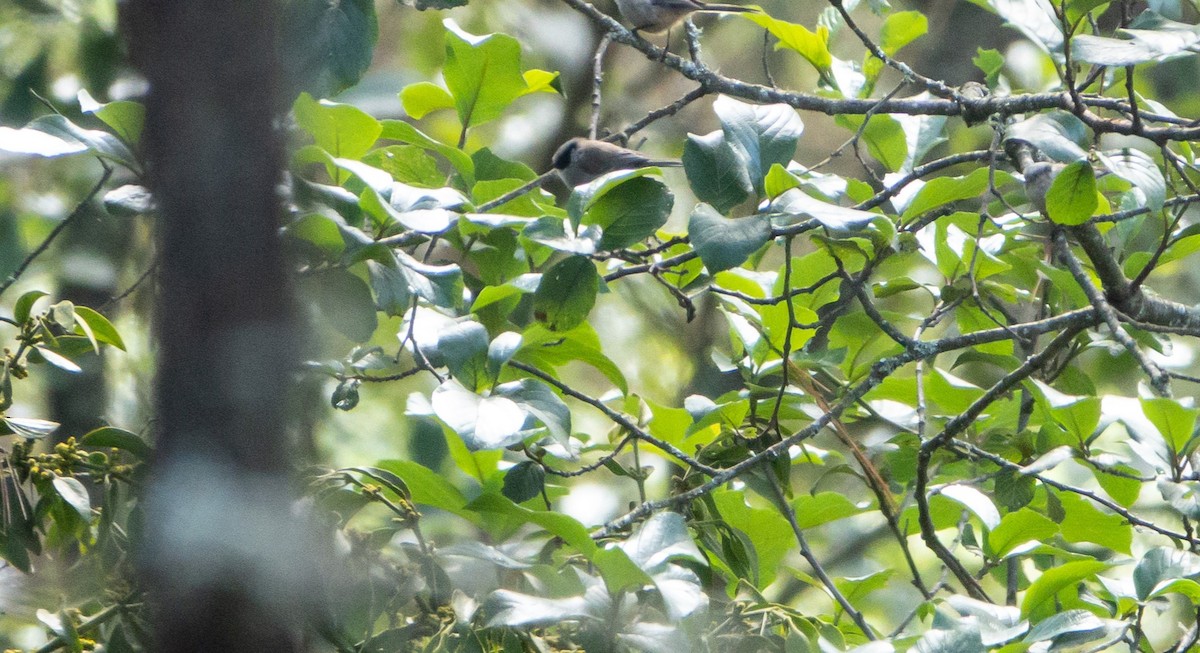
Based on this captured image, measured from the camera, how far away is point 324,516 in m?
0.97

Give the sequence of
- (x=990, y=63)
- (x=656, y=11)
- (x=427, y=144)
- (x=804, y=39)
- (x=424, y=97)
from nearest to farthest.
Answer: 1. (x=427, y=144)
2. (x=424, y=97)
3. (x=804, y=39)
4. (x=990, y=63)
5. (x=656, y=11)

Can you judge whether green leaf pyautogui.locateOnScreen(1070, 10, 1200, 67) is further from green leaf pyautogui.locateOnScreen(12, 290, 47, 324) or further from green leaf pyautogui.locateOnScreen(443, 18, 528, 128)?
green leaf pyautogui.locateOnScreen(12, 290, 47, 324)

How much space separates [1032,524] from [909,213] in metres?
0.44

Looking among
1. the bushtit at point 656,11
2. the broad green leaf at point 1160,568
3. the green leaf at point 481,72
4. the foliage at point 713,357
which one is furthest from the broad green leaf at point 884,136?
the bushtit at point 656,11

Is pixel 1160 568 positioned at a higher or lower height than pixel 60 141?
lower

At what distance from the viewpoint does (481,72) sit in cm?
140

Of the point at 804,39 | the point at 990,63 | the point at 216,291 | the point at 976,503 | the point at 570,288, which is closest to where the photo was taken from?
the point at 216,291

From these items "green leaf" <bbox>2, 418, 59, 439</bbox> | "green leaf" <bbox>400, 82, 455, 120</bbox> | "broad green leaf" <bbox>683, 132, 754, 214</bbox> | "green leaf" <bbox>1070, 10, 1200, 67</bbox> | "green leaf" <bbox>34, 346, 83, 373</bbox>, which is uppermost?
"green leaf" <bbox>1070, 10, 1200, 67</bbox>

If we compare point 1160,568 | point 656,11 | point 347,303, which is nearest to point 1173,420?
point 1160,568

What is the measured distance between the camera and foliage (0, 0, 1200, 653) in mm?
1016

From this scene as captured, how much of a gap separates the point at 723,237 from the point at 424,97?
67 centimetres

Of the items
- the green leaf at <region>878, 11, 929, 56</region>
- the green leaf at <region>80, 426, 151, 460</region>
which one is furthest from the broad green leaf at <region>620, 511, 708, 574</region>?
the green leaf at <region>878, 11, 929, 56</region>

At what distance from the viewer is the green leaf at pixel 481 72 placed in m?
1.37

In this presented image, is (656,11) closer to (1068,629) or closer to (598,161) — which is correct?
(598,161)
